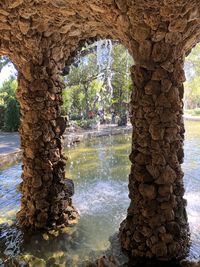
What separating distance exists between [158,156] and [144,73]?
899 millimetres

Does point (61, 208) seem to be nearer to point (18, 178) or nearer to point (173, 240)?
point (173, 240)

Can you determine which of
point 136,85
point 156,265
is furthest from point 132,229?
point 136,85

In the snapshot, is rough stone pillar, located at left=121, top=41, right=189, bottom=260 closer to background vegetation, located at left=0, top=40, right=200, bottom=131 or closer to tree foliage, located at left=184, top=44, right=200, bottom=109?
background vegetation, located at left=0, top=40, right=200, bottom=131

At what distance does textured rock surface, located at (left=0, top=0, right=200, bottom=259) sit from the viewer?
11.8 ft

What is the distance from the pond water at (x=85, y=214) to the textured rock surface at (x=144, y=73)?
54 cm

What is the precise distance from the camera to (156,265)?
3.89 metres

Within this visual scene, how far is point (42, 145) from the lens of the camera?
5.07 metres

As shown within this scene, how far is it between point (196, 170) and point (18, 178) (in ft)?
13.0

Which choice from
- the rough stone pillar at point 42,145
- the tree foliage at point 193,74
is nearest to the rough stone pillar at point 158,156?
the rough stone pillar at point 42,145

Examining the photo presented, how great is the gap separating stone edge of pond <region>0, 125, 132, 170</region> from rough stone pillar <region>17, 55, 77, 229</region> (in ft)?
14.1

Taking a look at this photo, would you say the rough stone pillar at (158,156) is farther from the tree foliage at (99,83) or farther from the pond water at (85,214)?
the tree foliage at (99,83)

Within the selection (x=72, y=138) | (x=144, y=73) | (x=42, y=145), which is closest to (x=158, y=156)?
(x=144, y=73)

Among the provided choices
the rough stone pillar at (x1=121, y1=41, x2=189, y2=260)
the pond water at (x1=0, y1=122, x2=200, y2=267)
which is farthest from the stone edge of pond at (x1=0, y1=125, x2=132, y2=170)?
the rough stone pillar at (x1=121, y1=41, x2=189, y2=260)

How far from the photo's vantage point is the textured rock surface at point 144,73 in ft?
11.8
